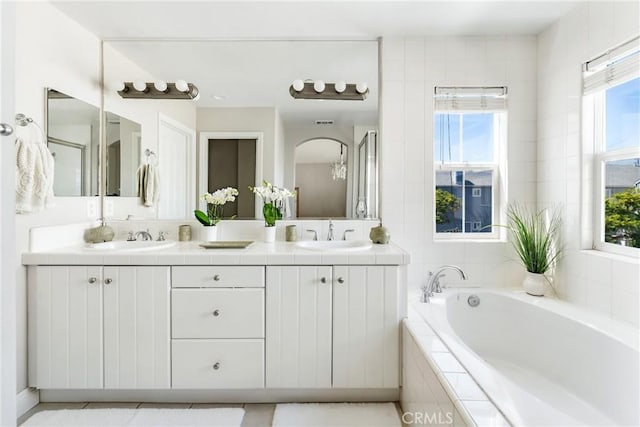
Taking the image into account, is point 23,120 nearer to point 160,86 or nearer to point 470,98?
point 160,86

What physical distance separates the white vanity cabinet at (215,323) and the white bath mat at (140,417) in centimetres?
13

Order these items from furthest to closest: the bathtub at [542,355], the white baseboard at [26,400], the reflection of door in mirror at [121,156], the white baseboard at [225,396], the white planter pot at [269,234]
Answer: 1. the reflection of door in mirror at [121,156]
2. the white planter pot at [269,234]
3. the white baseboard at [225,396]
4. the white baseboard at [26,400]
5. the bathtub at [542,355]

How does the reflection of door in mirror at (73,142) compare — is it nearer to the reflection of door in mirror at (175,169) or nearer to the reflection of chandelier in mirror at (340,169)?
the reflection of door in mirror at (175,169)

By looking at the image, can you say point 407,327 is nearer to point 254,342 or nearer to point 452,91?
point 254,342

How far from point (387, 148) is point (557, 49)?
123cm

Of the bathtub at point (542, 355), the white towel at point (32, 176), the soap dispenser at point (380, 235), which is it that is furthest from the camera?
the soap dispenser at point (380, 235)

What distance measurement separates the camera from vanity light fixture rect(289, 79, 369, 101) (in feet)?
8.18

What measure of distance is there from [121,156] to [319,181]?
1.42 m

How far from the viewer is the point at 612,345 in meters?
1.64

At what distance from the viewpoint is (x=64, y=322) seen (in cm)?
191

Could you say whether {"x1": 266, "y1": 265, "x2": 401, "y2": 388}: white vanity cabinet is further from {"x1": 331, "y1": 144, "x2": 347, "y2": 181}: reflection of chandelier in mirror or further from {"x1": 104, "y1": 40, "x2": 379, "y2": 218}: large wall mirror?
{"x1": 331, "y1": 144, "x2": 347, "y2": 181}: reflection of chandelier in mirror

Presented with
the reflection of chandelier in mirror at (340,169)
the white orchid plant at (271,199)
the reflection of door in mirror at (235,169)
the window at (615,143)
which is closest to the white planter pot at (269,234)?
the white orchid plant at (271,199)

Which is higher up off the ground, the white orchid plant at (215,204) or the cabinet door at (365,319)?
the white orchid plant at (215,204)

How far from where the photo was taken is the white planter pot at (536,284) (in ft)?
7.57
